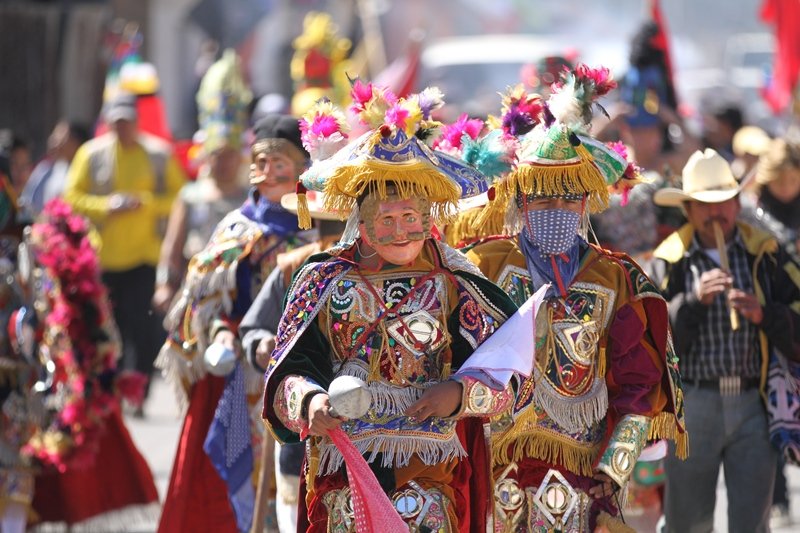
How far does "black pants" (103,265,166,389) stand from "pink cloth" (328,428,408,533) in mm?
7769

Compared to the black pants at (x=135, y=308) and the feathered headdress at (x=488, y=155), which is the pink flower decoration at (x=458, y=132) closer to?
the feathered headdress at (x=488, y=155)

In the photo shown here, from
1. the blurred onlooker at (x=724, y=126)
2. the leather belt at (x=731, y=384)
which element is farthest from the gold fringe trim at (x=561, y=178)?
the blurred onlooker at (x=724, y=126)

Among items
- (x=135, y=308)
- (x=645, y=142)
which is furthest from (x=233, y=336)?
(x=135, y=308)

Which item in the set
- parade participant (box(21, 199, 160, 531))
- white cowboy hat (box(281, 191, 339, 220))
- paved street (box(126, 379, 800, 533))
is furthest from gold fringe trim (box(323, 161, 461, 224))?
parade participant (box(21, 199, 160, 531))

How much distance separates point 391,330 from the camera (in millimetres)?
5395

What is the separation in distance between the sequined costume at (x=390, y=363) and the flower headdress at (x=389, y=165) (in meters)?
0.24

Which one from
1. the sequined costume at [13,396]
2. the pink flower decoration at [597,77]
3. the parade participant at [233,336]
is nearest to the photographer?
the pink flower decoration at [597,77]

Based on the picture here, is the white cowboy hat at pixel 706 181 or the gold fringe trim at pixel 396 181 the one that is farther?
the white cowboy hat at pixel 706 181

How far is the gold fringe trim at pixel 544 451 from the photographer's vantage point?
5879 mm

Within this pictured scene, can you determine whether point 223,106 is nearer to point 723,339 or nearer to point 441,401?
point 723,339

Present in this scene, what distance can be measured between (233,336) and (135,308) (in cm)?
586

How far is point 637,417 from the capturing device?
5.84m

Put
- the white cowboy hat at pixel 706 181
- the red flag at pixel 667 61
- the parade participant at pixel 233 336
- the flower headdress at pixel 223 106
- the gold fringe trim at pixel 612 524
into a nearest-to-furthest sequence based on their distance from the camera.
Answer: the gold fringe trim at pixel 612 524 < the white cowboy hat at pixel 706 181 < the parade participant at pixel 233 336 < the flower headdress at pixel 223 106 < the red flag at pixel 667 61

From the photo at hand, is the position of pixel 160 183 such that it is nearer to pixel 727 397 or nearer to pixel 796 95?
pixel 796 95
